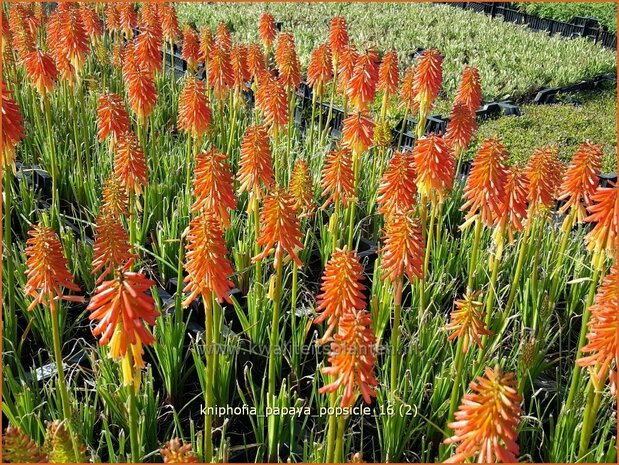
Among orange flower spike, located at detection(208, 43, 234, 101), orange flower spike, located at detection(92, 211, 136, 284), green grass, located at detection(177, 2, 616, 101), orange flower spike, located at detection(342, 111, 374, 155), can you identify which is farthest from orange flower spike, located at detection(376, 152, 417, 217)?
green grass, located at detection(177, 2, 616, 101)

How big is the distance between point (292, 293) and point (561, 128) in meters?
5.74

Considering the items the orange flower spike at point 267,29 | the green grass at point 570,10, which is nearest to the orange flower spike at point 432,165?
the orange flower spike at point 267,29

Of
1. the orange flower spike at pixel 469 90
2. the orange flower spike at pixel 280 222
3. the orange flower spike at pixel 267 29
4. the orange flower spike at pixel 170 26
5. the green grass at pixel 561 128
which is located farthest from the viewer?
the green grass at pixel 561 128

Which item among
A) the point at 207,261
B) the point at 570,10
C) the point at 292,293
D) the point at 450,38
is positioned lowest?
the point at 292,293

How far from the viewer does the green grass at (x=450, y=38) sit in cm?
962

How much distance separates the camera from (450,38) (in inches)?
460

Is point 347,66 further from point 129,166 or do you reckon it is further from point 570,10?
point 570,10

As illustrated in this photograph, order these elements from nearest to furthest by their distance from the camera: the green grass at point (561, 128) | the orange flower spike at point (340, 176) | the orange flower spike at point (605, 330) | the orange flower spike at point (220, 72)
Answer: the orange flower spike at point (605, 330)
the orange flower spike at point (340, 176)
the orange flower spike at point (220, 72)
the green grass at point (561, 128)

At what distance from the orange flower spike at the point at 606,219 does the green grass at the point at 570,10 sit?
11.4 meters

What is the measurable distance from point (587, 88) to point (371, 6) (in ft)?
17.3

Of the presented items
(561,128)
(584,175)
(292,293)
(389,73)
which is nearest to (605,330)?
(584,175)

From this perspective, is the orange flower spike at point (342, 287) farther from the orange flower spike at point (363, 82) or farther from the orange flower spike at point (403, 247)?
the orange flower spike at point (363, 82)

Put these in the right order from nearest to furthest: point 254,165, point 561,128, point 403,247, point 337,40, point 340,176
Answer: point 403,247, point 254,165, point 340,176, point 337,40, point 561,128

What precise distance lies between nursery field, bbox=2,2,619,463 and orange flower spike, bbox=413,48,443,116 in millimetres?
10
